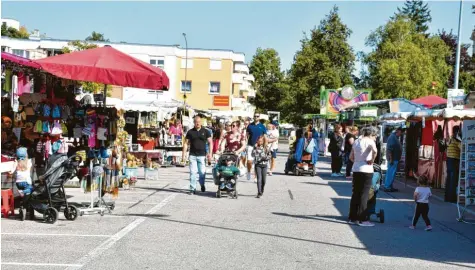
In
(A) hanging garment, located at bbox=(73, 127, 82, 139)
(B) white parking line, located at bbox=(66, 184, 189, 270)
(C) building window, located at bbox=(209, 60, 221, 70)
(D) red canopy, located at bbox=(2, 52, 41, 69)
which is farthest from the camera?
(C) building window, located at bbox=(209, 60, 221, 70)

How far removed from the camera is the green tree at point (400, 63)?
5334 centimetres

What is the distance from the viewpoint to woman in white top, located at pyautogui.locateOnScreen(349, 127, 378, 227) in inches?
474

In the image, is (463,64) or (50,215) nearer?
(50,215)

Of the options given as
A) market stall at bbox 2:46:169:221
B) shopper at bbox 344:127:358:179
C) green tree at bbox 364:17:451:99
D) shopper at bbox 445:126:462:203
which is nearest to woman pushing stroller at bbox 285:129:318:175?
shopper at bbox 344:127:358:179

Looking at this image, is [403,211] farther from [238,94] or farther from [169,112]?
[238,94]

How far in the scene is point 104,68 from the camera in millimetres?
12234

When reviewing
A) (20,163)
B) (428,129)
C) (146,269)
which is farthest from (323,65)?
(146,269)

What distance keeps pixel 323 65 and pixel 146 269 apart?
48.5 m

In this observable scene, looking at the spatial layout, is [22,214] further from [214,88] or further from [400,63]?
[214,88]

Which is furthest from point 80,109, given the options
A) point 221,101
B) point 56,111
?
point 221,101

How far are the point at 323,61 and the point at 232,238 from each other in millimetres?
45956

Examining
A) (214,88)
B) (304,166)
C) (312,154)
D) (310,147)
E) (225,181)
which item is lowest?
(304,166)

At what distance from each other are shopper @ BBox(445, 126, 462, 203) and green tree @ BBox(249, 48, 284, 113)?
8336cm

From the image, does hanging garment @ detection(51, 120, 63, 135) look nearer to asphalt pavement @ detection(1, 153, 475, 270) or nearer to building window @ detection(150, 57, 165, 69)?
asphalt pavement @ detection(1, 153, 475, 270)
